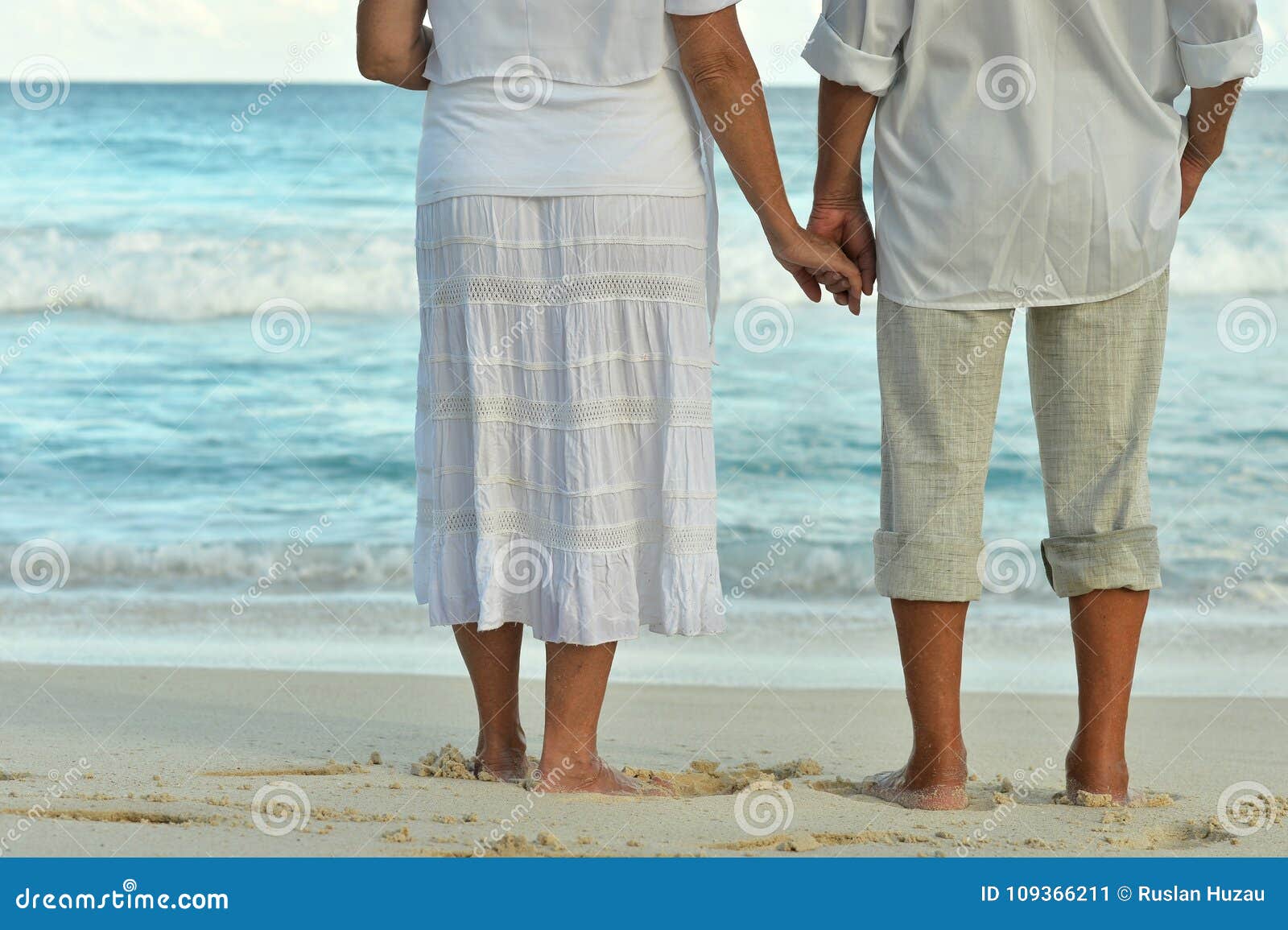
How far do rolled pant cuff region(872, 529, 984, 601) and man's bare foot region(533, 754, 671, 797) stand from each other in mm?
627

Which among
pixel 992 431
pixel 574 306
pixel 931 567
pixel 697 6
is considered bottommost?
pixel 931 567

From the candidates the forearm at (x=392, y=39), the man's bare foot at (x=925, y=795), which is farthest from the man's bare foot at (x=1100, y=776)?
the forearm at (x=392, y=39)

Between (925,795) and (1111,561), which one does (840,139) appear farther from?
(925,795)

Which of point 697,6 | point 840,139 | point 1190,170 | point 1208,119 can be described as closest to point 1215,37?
point 1208,119

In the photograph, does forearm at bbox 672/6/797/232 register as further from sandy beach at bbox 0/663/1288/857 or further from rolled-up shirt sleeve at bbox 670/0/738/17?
sandy beach at bbox 0/663/1288/857

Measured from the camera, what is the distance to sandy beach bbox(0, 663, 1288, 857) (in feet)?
7.14

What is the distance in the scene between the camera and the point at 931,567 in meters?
2.37

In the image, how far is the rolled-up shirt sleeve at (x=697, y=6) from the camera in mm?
2250

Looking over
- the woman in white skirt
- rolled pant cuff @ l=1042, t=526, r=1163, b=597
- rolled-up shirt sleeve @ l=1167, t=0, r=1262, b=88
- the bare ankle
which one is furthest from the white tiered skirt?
rolled-up shirt sleeve @ l=1167, t=0, r=1262, b=88

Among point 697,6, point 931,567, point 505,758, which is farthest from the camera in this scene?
point 505,758

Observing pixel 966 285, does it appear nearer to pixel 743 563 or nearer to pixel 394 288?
pixel 743 563

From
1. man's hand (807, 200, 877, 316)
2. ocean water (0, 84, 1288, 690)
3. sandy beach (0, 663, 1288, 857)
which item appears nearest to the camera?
sandy beach (0, 663, 1288, 857)

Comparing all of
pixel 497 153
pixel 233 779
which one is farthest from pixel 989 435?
pixel 233 779

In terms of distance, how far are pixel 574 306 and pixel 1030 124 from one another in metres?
0.85
